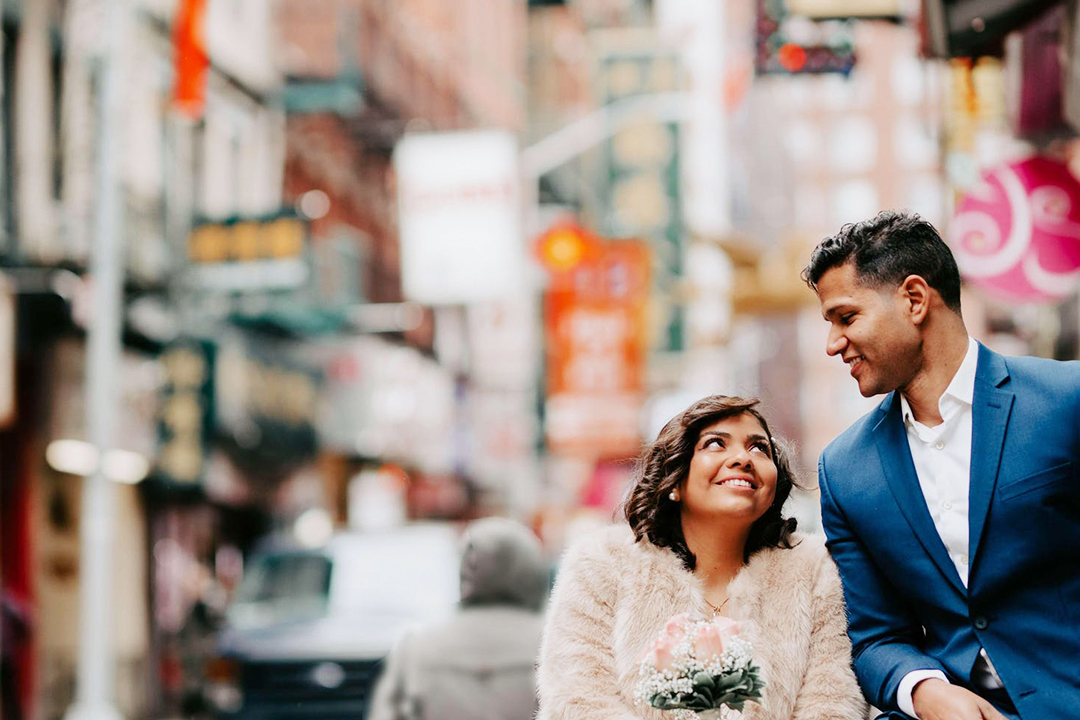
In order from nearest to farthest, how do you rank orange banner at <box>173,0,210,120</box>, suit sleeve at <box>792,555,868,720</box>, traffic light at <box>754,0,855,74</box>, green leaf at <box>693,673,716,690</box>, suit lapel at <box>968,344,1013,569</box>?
1. green leaf at <box>693,673,716,690</box>
2. suit lapel at <box>968,344,1013,569</box>
3. suit sleeve at <box>792,555,868,720</box>
4. traffic light at <box>754,0,855,74</box>
5. orange banner at <box>173,0,210,120</box>

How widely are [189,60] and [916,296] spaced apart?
17997 mm

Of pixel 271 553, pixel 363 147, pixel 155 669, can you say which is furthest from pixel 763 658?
pixel 363 147

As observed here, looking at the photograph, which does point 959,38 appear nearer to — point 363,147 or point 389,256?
point 363,147

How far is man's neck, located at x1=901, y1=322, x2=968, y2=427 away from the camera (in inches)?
151

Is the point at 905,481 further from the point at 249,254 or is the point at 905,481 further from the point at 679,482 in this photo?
the point at 249,254

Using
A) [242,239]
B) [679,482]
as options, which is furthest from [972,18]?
[242,239]

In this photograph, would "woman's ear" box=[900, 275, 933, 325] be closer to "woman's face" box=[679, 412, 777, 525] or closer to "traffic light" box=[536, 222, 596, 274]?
"woman's face" box=[679, 412, 777, 525]

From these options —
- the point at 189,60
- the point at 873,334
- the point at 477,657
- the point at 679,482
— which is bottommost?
the point at 477,657

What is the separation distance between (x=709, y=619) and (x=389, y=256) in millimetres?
Result: 34104

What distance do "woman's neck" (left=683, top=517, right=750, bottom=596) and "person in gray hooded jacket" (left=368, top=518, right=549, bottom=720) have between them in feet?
9.77

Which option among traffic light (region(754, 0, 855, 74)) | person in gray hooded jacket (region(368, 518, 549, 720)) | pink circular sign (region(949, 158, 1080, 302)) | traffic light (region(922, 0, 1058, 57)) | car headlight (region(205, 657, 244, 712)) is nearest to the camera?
person in gray hooded jacket (region(368, 518, 549, 720))

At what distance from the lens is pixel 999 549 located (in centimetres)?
368

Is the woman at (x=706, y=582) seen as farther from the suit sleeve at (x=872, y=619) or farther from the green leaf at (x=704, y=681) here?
the green leaf at (x=704, y=681)

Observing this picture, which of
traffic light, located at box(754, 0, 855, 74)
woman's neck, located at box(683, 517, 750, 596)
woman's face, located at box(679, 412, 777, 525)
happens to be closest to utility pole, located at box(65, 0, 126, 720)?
traffic light, located at box(754, 0, 855, 74)
